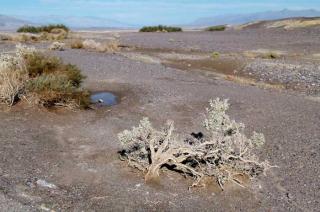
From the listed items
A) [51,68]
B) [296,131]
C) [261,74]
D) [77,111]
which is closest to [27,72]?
[51,68]

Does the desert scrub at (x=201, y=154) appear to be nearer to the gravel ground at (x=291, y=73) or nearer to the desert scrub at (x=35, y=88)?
the desert scrub at (x=35, y=88)

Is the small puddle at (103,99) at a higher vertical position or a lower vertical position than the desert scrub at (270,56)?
higher

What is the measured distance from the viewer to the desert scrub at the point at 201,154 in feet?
25.0

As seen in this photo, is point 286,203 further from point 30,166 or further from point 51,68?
point 51,68

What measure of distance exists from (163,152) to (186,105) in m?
4.90

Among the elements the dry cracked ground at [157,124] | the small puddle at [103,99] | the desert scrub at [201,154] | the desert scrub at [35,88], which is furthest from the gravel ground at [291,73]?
the desert scrub at [201,154]

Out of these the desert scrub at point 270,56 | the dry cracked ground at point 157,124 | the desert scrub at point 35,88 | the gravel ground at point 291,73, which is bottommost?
the desert scrub at point 270,56

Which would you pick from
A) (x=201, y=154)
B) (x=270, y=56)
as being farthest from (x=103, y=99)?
(x=270, y=56)

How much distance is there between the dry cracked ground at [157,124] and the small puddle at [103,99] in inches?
10.8

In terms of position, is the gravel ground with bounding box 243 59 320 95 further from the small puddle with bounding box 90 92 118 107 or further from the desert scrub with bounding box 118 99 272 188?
the desert scrub with bounding box 118 99 272 188

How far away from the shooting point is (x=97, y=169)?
307 inches

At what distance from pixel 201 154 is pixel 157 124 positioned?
315 cm

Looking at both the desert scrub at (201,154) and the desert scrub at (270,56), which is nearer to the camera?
the desert scrub at (201,154)

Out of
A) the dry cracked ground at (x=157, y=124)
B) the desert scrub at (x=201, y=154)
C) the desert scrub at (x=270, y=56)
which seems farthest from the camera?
the desert scrub at (x=270, y=56)
